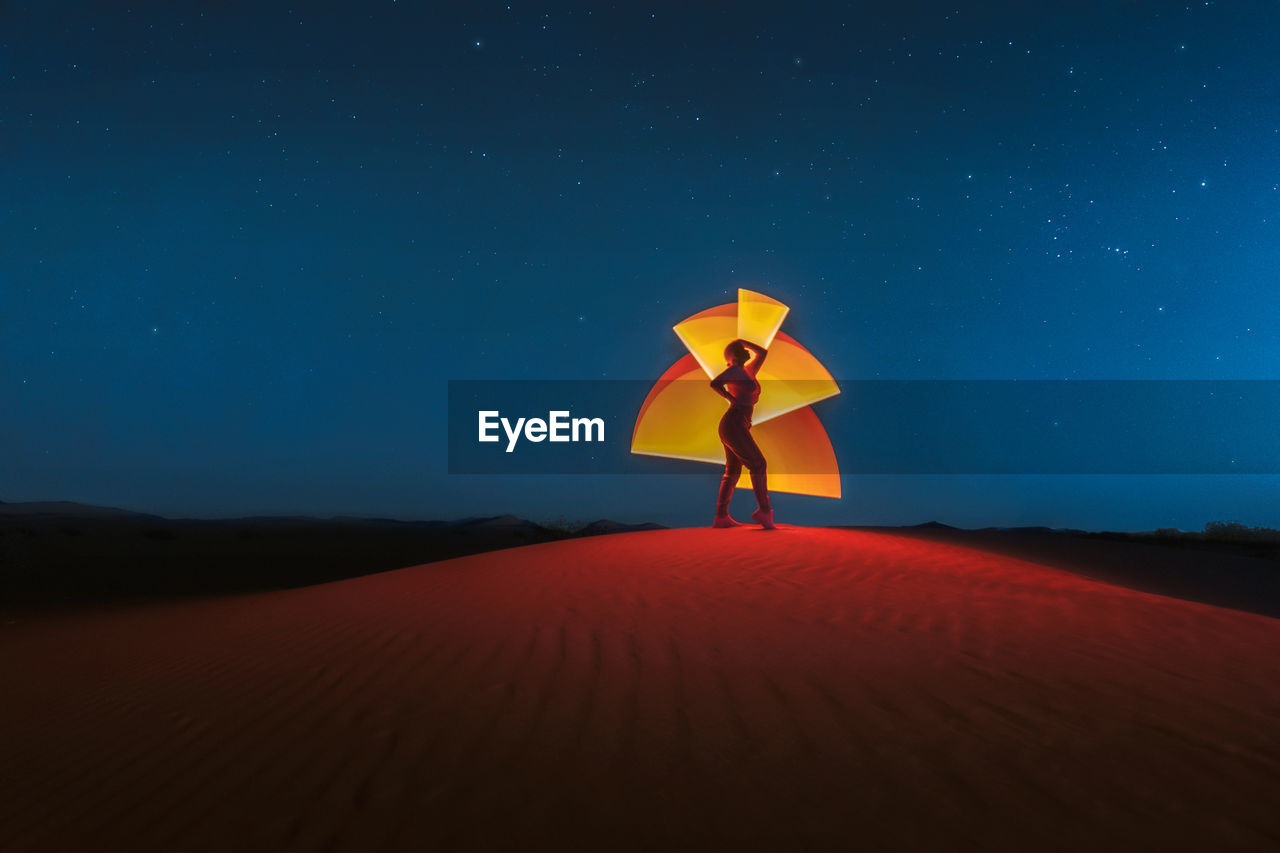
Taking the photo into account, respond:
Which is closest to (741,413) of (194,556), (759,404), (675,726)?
(759,404)

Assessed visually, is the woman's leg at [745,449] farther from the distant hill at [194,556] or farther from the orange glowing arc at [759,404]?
the distant hill at [194,556]

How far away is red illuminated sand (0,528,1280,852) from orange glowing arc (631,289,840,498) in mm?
4806

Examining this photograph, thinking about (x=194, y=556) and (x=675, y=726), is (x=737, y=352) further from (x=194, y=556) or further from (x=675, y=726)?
(x=194, y=556)

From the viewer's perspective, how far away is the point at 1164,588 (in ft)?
40.2

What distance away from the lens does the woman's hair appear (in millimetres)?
11258

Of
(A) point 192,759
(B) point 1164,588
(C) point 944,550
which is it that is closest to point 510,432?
(C) point 944,550

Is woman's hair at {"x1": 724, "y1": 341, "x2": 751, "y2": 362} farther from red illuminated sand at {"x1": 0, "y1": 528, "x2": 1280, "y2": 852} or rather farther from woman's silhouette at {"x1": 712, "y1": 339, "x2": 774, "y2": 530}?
red illuminated sand at {"x1": 0, "y1": 528, "x2": 1280, "y2": 852}

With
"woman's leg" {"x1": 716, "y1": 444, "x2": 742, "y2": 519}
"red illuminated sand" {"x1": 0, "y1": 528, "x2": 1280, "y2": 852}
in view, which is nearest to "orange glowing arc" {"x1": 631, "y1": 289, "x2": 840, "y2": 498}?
"woman's leg" {"x1": 716, "y1": 444, "x2": 742, "y2": 519}

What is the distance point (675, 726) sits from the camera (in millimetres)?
3943

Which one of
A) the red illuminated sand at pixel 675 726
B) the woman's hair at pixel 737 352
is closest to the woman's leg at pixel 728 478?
the woman's hair at pixel 737 352

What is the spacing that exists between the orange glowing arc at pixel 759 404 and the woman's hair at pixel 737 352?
586 millimetres

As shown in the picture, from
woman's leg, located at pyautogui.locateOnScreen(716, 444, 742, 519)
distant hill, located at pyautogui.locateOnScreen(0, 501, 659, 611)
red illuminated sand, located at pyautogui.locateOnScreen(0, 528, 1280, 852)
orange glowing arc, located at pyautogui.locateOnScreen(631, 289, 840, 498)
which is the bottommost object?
distant hill, located at pyautogui.locateOnScreen(0, 501, 659, 611)

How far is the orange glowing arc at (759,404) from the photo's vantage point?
11.8 meters

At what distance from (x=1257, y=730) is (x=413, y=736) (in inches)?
197
